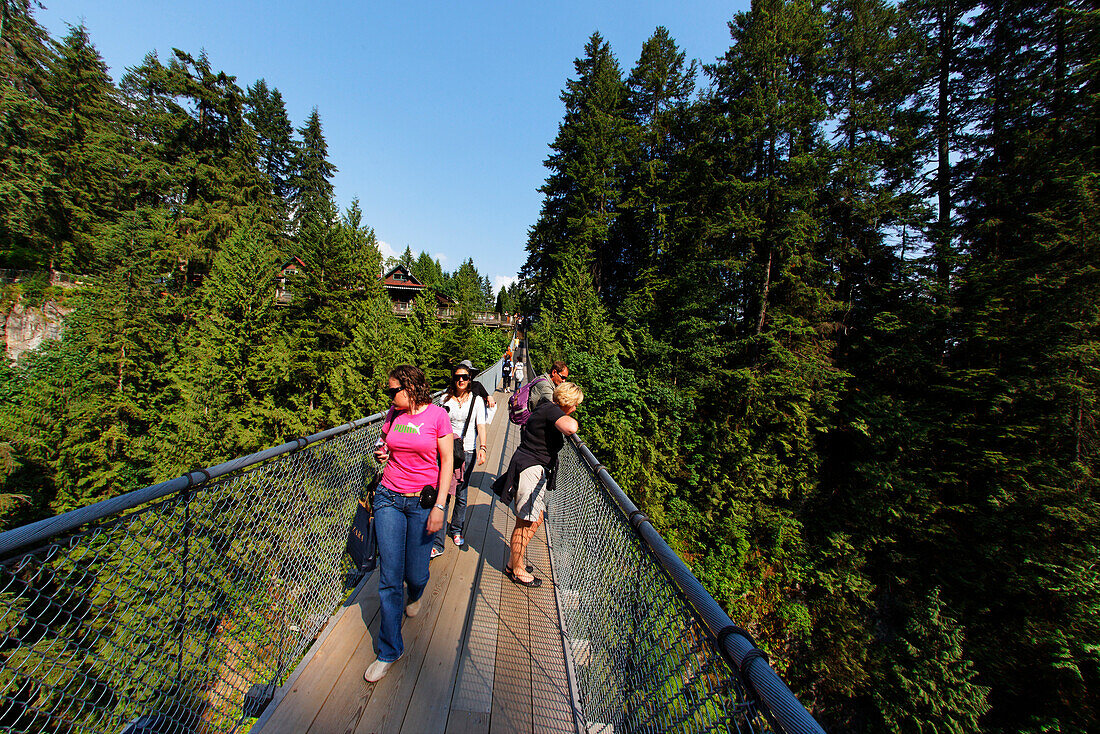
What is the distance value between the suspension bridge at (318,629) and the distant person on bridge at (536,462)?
273 mm

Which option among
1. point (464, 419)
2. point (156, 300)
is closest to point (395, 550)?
point (464, 419)

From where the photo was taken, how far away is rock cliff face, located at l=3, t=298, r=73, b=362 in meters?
20.1

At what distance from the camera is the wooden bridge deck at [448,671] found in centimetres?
206

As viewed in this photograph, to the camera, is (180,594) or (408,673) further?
(408,673)

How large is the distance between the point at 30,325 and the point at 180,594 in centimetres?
3110

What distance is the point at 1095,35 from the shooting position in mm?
11391

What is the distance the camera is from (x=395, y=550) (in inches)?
95.5

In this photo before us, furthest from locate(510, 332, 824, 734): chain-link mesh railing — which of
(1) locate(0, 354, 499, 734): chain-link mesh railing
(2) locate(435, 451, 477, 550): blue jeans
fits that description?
(1) locate(0, 354, 499, 734): chain-link mesh railing

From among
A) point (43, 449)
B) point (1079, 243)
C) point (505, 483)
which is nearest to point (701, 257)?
point (1079, 243)

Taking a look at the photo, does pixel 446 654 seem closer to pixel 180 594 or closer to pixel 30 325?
pixel 180 594

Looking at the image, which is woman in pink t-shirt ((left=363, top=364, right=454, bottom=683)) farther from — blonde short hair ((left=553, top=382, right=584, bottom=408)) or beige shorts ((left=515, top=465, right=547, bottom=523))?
blonde short hair ((left=553, top=382, right=584, bottom=408))

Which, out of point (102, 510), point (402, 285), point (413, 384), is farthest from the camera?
point (402, 285)

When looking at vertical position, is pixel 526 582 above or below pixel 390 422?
below

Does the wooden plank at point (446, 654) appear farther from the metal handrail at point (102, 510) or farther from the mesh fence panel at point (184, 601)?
the metal handrail at point (102, 510)
